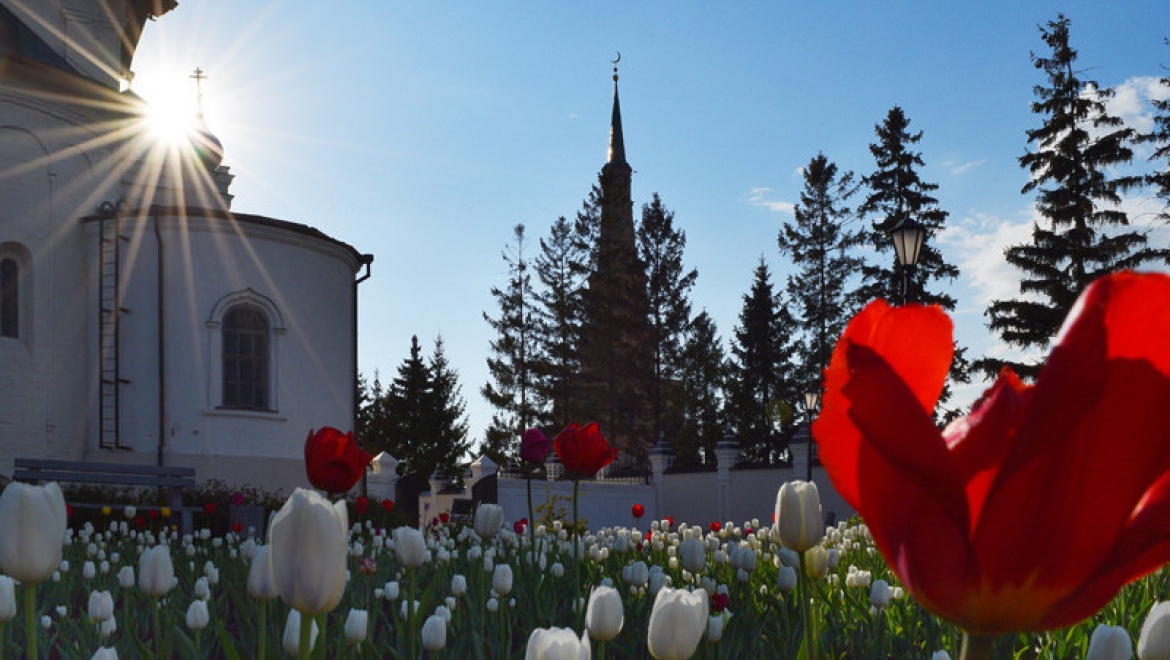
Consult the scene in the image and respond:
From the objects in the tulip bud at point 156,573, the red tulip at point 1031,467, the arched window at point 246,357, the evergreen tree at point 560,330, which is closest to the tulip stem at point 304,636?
the red tulip at point 1031,467

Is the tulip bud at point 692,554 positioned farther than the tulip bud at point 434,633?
Yes

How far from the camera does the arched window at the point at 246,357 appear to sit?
2069 centimetres

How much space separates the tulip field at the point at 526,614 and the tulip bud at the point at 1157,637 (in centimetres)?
71

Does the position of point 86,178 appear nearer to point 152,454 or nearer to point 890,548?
point 152,454

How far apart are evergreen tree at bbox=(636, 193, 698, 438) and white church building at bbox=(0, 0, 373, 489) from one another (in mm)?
30714

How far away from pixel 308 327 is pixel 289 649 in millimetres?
20702

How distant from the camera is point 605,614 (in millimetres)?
1735

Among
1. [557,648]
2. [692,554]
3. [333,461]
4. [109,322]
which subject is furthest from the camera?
[109,322]

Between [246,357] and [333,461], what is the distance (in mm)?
18683

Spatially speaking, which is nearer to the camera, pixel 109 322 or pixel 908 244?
pixel 908 244

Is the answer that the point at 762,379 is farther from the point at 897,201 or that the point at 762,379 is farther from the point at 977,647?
the point at 977,647

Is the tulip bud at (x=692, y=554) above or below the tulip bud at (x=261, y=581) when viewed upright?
below

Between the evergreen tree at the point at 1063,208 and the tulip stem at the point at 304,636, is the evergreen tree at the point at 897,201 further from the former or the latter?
the tulip stem at the point at 304,636

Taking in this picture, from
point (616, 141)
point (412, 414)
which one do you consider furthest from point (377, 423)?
point (616, 141)
